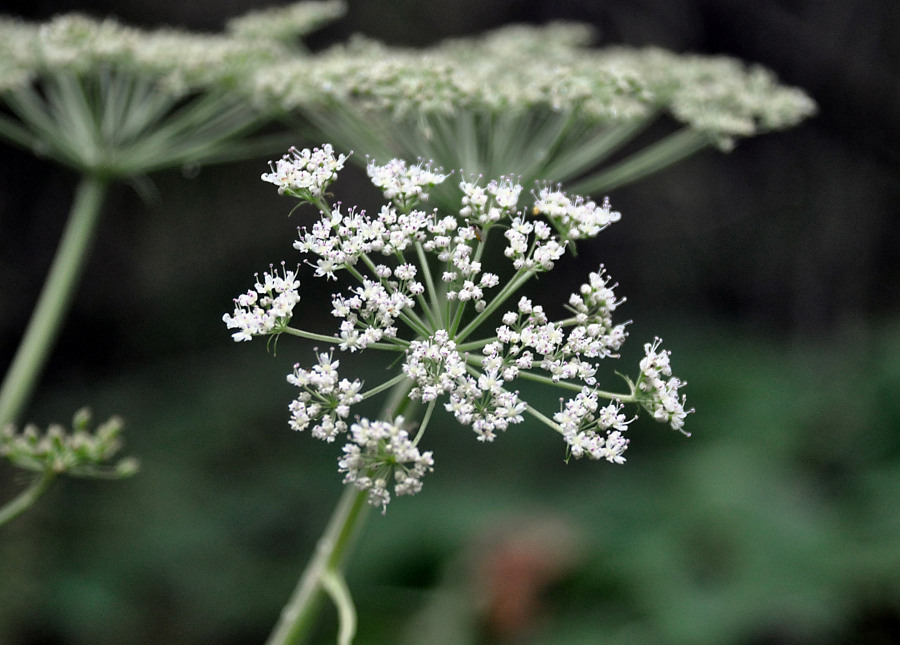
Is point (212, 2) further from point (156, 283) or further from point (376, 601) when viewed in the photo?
point (376, 601)

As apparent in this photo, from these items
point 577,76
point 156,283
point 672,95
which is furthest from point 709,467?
point 156,283

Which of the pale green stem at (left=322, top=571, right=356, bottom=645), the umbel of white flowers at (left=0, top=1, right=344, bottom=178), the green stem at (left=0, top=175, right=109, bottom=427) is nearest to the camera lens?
the pale green stem at (left=322, top=571, right=356, bottom=645)

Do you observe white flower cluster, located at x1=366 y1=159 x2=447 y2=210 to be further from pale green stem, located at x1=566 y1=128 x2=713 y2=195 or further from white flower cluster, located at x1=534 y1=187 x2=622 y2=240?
pale green stem, located at x1=566 y1=128 x2=713 y2=195

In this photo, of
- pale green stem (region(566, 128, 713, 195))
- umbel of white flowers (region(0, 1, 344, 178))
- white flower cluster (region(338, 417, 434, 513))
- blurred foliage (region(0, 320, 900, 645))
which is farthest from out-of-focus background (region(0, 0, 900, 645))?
white flower cluster (region(338, 417, 434, 513))

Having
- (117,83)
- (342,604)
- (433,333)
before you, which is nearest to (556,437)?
(117,83)

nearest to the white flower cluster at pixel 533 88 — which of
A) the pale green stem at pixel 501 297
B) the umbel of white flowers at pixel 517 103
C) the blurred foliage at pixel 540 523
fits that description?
the umbel of white flowers at pixel 517 103
